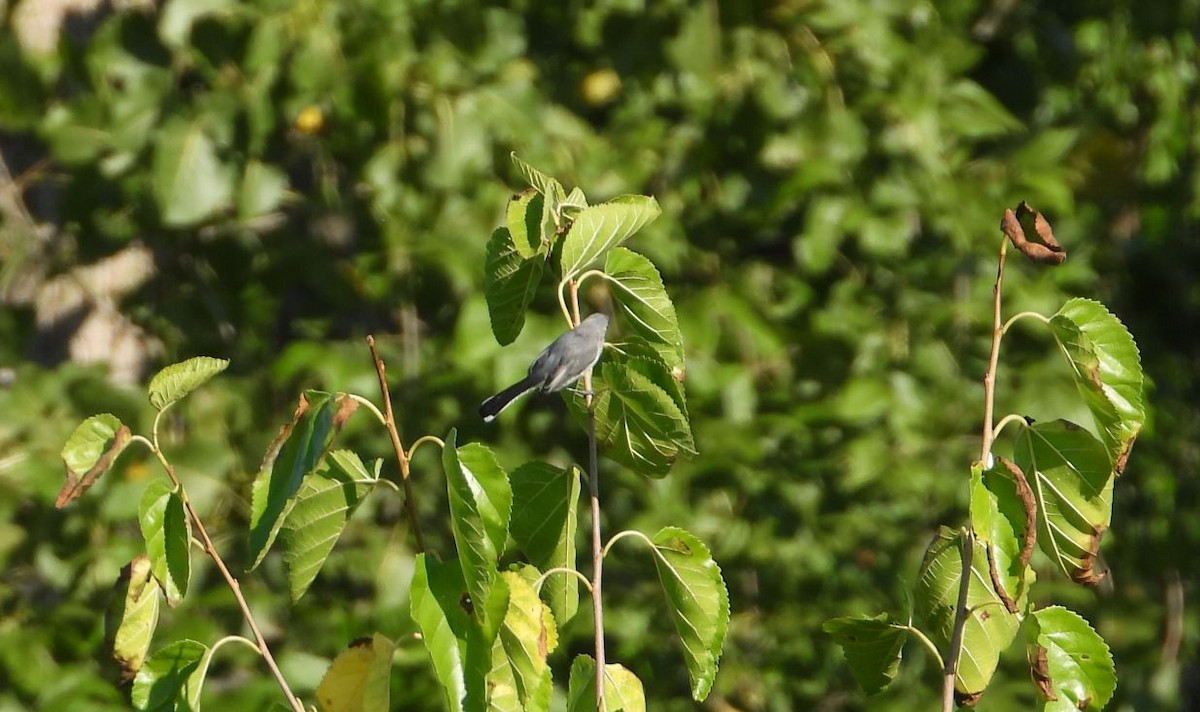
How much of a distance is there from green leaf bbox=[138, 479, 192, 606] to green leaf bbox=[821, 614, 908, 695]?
0.47m

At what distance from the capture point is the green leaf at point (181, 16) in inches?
98.3

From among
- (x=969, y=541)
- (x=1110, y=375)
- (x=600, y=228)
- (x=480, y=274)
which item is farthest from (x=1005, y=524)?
(x=480, y=274)

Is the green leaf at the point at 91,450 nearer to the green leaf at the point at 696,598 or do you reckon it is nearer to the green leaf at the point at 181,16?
the green leaf at the point at 696,598

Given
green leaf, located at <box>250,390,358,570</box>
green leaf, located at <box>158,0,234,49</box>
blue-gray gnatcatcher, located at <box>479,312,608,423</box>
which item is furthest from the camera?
green leaf, located at <box>158,0,234,49</box>

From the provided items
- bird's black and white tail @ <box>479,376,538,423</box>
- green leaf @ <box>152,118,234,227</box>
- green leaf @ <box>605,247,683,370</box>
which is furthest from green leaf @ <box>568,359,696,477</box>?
green leaf @ <box>152,118,234,227</box>

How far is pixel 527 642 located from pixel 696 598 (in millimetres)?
153

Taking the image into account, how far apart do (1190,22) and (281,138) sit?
7.39 ft

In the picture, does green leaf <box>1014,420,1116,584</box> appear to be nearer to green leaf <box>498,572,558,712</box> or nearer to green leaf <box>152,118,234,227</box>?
green leaf <box>498,572,558,712</box>

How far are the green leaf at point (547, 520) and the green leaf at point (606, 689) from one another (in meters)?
0.05

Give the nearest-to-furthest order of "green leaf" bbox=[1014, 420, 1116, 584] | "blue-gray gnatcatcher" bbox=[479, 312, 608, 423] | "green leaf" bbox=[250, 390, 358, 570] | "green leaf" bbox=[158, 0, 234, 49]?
1. "green leaf" bbox=[250, 390, 358, 570]
2. "green leaf" bbox=[1014, 420, 1116, 584]
3. "blue-gray gnatcatcher" bbox=[479, 312, 608, 423]
4. "green leaf" bbox=[158, 0, 234, 49]

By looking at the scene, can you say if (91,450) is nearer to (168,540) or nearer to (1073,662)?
(168,540)

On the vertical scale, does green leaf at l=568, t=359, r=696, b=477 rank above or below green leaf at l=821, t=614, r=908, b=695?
above

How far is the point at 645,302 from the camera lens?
110cm

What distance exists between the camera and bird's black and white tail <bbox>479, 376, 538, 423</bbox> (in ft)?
4.14
